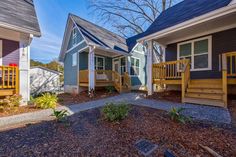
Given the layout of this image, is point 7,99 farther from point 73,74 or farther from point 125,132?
point 73,74

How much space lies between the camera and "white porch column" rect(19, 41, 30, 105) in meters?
7.16

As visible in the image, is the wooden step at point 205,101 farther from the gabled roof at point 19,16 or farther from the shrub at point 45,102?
the gabled roof at point 19,16

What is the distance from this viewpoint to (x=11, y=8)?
7891 mm

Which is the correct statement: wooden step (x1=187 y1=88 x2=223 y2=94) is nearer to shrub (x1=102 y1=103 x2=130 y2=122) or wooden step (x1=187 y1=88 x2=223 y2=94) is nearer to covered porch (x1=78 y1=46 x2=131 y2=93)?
shrub (x1=102 y1=103 x2=130 y2=122)

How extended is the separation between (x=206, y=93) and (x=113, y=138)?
179 inches

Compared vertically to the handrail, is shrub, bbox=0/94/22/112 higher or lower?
lower

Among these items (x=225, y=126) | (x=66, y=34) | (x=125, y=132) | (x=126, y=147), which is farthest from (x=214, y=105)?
(x=66, y=34)

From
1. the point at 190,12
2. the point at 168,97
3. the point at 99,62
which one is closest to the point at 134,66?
the point at 99,62

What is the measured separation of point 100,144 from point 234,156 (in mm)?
Result: 2516

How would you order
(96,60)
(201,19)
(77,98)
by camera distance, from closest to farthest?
(201,19) < (77,98) < (96,60)

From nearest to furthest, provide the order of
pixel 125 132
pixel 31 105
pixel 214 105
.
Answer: pixel 125 132 → pixel 214 105 → pixel 31 105

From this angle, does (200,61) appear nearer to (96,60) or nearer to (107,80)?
(107,80)

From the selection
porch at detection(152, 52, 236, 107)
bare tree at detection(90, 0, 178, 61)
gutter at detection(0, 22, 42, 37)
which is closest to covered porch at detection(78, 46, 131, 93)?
gutter at detection(0, 22, 42, 37)

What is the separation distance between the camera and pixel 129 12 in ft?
58.8
